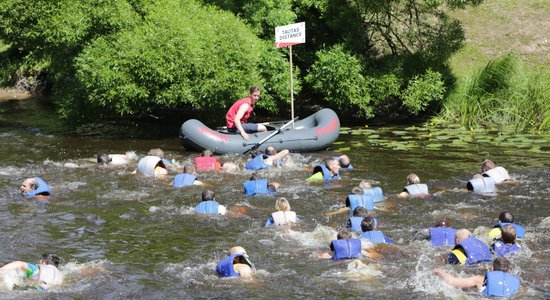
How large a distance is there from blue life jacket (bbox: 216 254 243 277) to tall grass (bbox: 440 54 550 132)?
1266cm

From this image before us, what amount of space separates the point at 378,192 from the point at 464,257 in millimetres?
3479

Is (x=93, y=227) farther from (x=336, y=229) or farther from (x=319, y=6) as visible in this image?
Answer: (x=319, y=6)

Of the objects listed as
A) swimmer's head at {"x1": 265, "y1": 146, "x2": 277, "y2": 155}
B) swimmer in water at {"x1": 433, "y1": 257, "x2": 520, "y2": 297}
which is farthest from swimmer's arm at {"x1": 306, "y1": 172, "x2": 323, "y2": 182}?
swimmer in water at {"x1": 433, "y1": 257, "x2": 520, "y2": 297}

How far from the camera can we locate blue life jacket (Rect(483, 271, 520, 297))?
30.3 feet

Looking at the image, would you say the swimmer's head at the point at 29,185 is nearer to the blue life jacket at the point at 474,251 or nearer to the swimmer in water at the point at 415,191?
the swimmer in water at the point at 415,191

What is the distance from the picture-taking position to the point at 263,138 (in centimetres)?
1841

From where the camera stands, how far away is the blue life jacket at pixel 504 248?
1069cm

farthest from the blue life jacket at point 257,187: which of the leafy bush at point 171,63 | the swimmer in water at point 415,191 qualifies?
the leafy bush at point 171,63

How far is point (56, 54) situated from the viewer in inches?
847

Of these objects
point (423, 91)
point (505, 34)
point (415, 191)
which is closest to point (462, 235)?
point (415, 191)

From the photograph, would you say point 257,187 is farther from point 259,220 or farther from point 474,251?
point 474,251

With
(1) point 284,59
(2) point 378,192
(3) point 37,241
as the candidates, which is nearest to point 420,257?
(2) point 378,192

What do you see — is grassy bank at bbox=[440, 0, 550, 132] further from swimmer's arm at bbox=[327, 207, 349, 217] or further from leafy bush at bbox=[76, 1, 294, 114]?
swimmer's arm at bbox=[327, 207, 349, 217]

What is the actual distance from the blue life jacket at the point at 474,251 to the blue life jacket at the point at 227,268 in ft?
9.43
